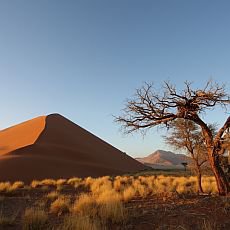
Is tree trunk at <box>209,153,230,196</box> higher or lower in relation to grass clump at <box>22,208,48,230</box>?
higher

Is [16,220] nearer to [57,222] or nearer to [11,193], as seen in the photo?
[57,222]

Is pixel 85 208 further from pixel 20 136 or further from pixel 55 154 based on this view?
pixel 20 136

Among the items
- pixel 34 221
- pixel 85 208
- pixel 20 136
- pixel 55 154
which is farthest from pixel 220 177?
pixel 20 136

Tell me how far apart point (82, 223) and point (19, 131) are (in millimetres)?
67515

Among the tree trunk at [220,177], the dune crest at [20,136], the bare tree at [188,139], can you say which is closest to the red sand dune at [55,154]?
the dune crest at [20,136]

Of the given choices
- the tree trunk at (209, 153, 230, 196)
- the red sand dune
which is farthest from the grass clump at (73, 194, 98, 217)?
the red sand dune

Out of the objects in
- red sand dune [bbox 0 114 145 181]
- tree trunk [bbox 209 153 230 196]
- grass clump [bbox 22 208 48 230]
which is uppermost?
red sand dune [bbox 0 114 145 181]

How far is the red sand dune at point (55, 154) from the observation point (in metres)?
39.7

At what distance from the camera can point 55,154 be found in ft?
162

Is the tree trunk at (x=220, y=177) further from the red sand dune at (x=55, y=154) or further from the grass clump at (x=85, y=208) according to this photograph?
the red sand dune at (x=55, y=154)

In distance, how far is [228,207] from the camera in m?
8.44

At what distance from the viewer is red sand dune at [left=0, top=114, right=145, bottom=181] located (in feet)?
130

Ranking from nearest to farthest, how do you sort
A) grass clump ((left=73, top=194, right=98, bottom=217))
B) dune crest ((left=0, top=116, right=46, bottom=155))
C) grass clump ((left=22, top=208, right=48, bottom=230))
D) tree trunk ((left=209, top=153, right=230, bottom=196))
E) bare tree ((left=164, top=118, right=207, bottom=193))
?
grass clump ((left=22, top=208, right=48, bottom=230)) < grass clump ((left=73, top=194, right=98, bottom=217)) < tree trunk ((left=209, top=153, right=230, bottom=196)) < bare tree ((left=164, top=118, right=207, bottom=193)) < dune crest ((left=0, top=116, right=46, bottom=155))

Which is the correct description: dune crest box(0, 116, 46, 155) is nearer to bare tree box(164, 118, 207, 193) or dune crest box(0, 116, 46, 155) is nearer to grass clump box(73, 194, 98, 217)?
bare tree box(164, 118, 207, 193)
